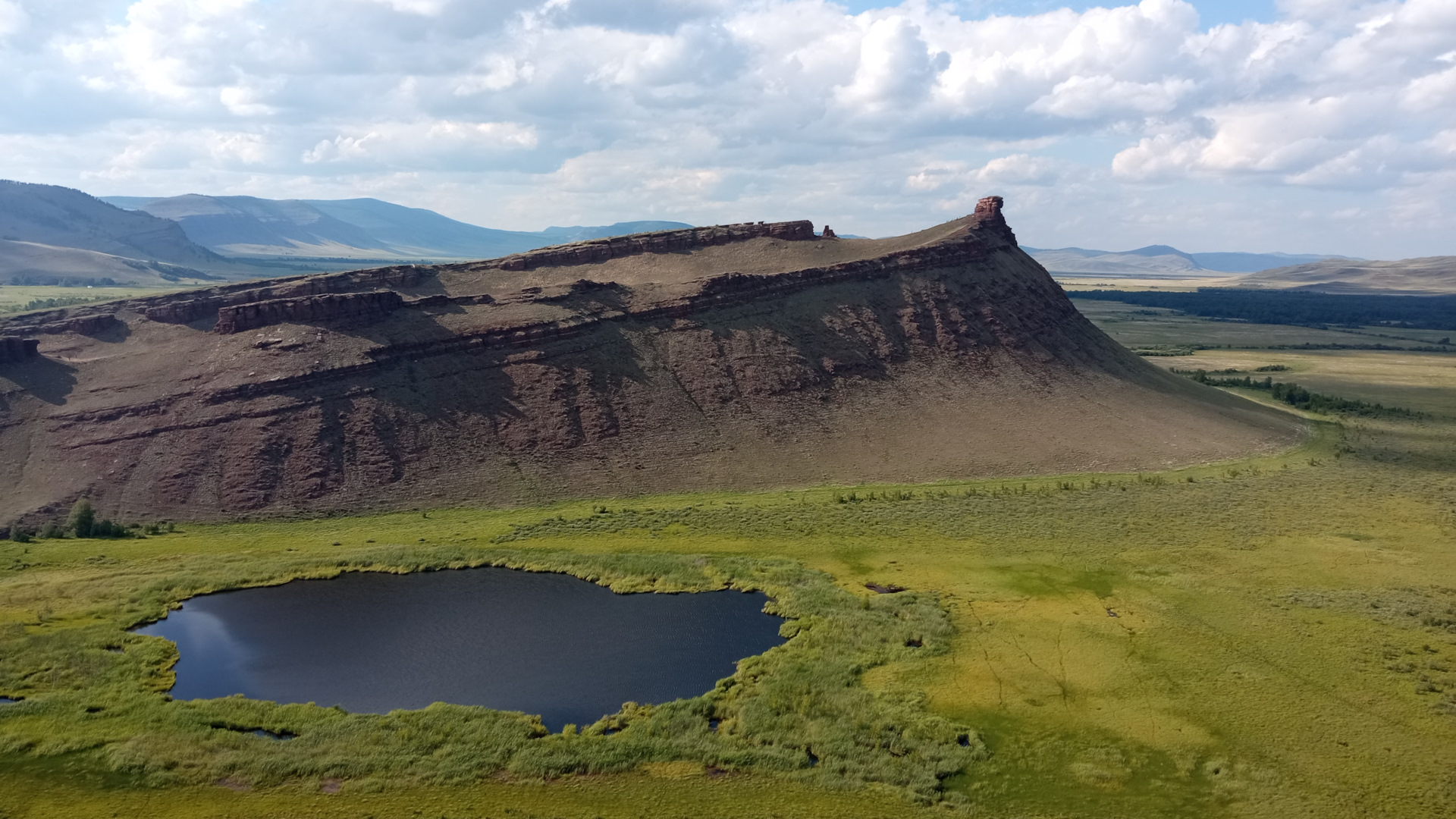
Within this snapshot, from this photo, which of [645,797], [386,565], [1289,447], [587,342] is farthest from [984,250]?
[645,797]

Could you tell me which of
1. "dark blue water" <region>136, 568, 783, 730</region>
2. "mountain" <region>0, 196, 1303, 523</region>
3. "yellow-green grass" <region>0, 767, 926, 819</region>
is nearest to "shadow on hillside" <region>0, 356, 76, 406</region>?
"mountain" <region>0, 196, 1303, 523</region>

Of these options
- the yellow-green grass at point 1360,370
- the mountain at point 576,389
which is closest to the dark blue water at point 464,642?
the mountain at point 576,389

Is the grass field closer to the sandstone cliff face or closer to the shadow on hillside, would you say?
the shadow on hillside

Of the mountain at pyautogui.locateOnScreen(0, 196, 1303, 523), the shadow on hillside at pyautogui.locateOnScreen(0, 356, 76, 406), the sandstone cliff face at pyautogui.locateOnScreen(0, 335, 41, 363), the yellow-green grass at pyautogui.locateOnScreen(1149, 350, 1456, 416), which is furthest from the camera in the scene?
the yellow-green grass at pyautogui.locateOnScreen(1149, 350, 1456, 416)

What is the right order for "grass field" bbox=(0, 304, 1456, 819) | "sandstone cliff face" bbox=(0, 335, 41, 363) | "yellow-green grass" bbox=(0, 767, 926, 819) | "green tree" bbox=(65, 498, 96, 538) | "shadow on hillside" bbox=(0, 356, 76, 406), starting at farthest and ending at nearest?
"sandstone cliff face" bbox=(0, 335, 41, 363) < "shadow on hillside" bbox=(0, 356, 76, 406) < "green tree" bbox=(65, 498, 96, 538) < "grass field" bbox=(0, 304, 1456, 819) < "yellow-green grass" bbox=(0, 767, 926, 819)

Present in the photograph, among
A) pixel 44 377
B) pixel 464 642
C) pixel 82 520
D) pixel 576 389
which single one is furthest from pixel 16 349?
pixel 464 642

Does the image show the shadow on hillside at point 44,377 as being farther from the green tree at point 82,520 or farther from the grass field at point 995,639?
the grass field at point 995,639
